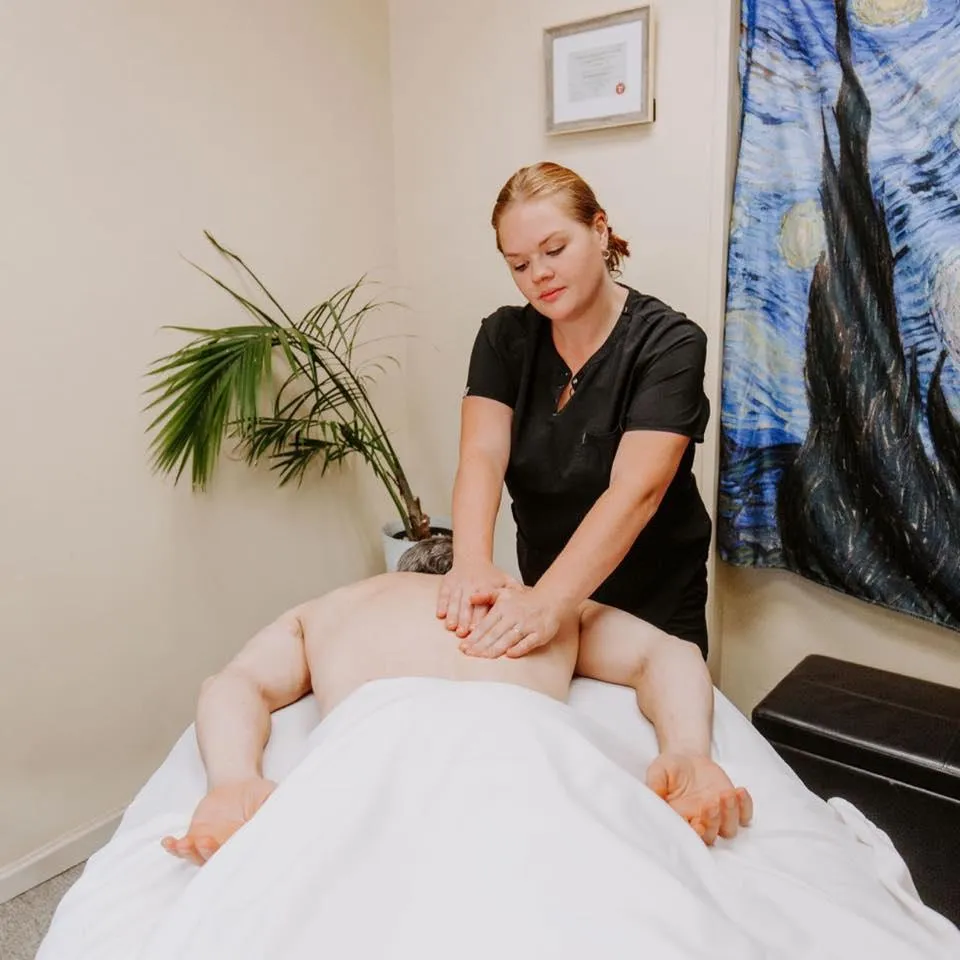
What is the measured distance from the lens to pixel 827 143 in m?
1.90

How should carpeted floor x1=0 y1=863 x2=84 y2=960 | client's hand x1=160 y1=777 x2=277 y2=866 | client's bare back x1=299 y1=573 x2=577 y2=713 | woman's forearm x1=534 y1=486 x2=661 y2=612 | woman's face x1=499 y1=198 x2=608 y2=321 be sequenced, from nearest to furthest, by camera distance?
client's hand x1=160 y1=777 x2=277 y2=866 < client's bare back x1=299 y1=573 x2=577 y2=713 < woman's forearm x1=534 y1=486 x2=661 y2=612 < woman's face x1=499 y1=198 x2=608 y2=321 < carpeted floor x1=0 y1=863 x2=84 y2=960

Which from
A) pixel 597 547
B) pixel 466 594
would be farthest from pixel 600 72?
pixel 466 594

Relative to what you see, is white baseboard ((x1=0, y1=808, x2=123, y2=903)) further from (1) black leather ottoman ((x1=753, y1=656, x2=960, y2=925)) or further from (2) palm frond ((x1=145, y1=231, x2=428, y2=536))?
(1) black leather ottoman ((x1=753, y1=656, x2=960, y2=925))

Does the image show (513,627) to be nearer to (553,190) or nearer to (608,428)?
(608,428)

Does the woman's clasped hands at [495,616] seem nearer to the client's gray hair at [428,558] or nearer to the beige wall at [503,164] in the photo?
the client's gray hair at [428,558]

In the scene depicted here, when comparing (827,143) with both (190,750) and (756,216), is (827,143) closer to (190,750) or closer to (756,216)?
(756,216)

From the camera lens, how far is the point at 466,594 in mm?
1312

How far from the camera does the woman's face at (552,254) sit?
145 centimetres

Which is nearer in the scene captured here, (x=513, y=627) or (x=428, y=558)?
(x=513, y=627)

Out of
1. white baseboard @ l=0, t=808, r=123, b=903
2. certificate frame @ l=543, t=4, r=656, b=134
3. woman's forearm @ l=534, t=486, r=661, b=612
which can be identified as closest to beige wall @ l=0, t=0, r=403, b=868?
white baseboard @ l=0, t=808, r=123, b=903

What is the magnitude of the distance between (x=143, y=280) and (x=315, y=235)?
1.78 ft

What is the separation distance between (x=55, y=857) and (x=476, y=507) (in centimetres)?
128

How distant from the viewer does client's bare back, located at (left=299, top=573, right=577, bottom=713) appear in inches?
47.8

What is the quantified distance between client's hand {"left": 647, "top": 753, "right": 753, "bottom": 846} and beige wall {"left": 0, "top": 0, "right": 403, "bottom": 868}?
1383mm
